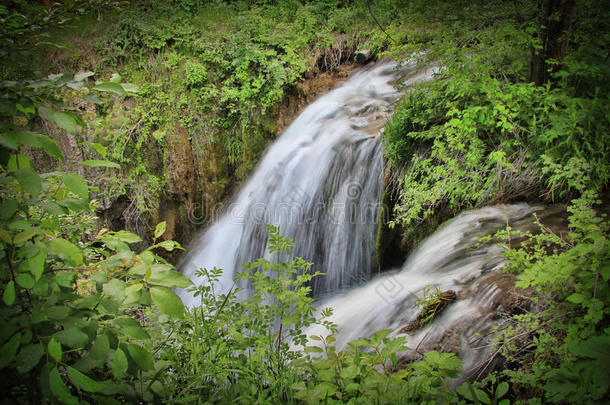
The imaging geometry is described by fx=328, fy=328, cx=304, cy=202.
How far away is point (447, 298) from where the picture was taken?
8.43ft

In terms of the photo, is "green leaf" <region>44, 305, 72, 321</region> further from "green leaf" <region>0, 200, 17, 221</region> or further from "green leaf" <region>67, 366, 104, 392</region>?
"green leaf" <region>0, 200, 17, 221</region>

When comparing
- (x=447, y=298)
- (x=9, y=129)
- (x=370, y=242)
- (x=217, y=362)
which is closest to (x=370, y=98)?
(x=370, y=242)

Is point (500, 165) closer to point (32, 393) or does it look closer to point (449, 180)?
point (449, 180)

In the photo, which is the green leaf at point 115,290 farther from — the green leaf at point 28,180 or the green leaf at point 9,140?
the green leaf at point 9,140

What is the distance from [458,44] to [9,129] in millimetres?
4153

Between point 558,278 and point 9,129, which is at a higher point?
point 9,129

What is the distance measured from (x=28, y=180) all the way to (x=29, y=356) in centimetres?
47

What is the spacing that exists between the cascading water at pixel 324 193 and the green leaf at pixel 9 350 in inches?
137

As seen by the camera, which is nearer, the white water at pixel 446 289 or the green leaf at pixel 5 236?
the green leaf at pixel 5 236

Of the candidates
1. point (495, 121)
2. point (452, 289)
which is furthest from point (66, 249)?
point (495, 121)

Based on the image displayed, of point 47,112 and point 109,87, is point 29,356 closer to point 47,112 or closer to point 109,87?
point 47,112

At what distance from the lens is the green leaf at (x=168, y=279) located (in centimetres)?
102

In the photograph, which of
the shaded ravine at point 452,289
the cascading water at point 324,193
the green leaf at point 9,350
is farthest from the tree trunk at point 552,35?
the green leaf at point 9,350

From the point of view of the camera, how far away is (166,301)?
0.98m
